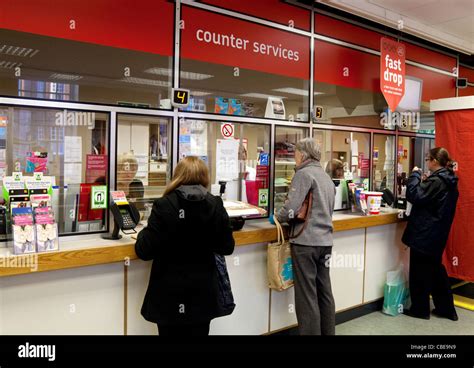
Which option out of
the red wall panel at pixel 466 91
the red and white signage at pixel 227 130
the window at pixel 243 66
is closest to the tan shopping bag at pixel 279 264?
the red and white signage at pixel 227 130

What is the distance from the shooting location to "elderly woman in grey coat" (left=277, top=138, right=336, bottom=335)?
302 cm

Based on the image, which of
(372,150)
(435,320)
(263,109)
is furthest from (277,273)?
(372,150)

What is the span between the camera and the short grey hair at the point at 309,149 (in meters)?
3.07

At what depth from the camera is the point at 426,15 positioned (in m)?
4.64

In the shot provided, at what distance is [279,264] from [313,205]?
54 centimetres

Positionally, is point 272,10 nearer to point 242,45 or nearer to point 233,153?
point 242,45

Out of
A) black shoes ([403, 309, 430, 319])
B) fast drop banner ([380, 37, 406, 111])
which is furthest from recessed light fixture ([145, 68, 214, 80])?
black shoes ([403, 309, 430, 319])

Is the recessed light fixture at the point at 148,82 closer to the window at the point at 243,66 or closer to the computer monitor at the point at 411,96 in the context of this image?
the window at the point at 243,66

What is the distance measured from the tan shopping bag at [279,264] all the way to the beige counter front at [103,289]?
0.11 meters

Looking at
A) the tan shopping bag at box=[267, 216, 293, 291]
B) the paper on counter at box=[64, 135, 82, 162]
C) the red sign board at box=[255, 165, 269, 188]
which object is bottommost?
the tan shopping bag at box=[267, 216, 293, 291]

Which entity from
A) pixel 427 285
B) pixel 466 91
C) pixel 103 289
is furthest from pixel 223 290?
pixel 466 91

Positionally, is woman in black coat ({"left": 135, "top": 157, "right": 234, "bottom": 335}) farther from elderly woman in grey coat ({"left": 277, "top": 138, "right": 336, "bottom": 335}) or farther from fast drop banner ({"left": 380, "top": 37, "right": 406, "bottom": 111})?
fast drop banner ({"left": 380, "top": 37, "right": 406, "bottom": 111})

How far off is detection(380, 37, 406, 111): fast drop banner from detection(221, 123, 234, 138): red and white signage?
1706 millimetres

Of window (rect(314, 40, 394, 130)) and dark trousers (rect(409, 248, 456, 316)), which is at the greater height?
window (rect(314, 40, 394, 130))
